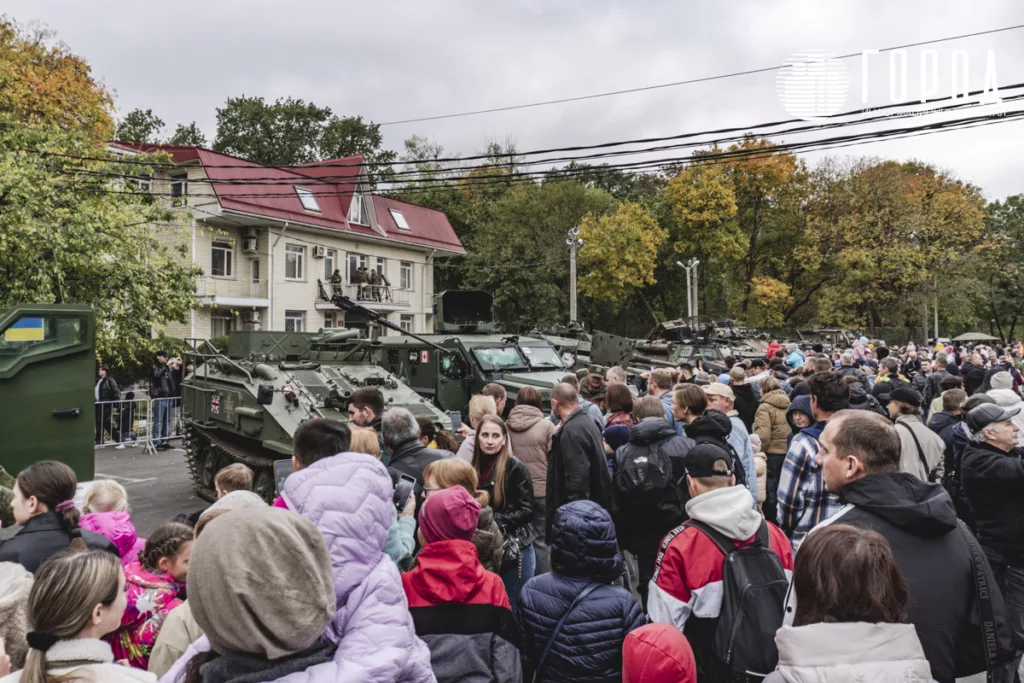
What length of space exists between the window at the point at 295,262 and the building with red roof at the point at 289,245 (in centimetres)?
4

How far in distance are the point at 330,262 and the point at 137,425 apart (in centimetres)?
1534

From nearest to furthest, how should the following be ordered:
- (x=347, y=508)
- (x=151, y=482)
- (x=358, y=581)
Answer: (x=358, y=581) < (x=347, y=508) < (x=151, y=482)

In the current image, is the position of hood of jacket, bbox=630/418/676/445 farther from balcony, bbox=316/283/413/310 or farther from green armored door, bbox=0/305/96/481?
balcony, bbox=316/283/413/310

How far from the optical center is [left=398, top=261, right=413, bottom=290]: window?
34.4 m

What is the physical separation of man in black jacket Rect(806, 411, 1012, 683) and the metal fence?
14.9m

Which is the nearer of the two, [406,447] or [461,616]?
[461,616]

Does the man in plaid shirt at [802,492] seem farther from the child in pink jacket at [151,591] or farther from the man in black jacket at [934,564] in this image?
the child in pink jacket at [151,591]

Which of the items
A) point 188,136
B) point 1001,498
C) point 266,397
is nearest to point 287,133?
point 188,136

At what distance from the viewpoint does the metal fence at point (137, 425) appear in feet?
49.5

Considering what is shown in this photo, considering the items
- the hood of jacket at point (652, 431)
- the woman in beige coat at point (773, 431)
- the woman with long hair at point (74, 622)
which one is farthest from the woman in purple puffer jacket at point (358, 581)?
the woman in beige coat at point (773, 431)

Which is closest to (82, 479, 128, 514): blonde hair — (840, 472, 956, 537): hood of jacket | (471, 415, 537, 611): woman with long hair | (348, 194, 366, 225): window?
(471, 415, 537, 611): woman with long hair

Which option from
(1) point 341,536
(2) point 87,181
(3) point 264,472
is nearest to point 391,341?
(3) point 264,472

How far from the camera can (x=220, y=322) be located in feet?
89.2

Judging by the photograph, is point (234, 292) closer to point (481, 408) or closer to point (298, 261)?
point (298, 261)
